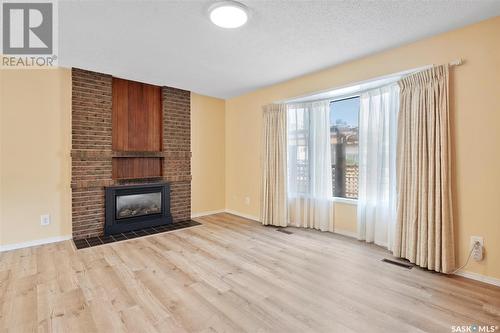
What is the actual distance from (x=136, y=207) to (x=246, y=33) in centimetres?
321

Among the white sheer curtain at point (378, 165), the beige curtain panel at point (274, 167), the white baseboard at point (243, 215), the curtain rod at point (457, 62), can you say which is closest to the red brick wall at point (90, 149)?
the white baseboard at point (243, 215)

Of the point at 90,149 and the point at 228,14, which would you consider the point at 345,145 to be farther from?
the point at 90,149

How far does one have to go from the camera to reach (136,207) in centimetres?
412

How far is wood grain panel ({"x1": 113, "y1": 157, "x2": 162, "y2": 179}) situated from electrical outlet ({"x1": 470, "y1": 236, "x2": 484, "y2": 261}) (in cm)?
440

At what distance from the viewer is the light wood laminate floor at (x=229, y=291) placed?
176 cm

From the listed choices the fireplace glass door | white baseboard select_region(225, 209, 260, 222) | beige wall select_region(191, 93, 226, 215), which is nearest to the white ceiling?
beige wall select_region(191, 93, 226, 215)

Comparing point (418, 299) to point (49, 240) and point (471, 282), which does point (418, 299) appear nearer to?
point (471, 282)

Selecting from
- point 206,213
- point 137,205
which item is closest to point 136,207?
point 137,205

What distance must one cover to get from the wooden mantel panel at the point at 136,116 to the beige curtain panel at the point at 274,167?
1.96 metres

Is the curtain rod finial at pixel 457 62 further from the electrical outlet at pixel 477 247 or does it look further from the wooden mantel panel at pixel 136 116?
the wooden mantel panel at pixel 136 116

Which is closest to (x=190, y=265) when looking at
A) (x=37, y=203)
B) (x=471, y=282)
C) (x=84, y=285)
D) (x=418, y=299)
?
(x=84, y=285)

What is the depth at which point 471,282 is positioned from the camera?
231cm

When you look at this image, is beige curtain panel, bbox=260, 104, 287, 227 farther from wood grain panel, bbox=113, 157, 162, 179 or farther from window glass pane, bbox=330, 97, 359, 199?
wood grain panel, bbox=113, 157, 162, 179

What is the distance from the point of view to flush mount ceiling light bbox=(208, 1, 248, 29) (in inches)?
81.5
